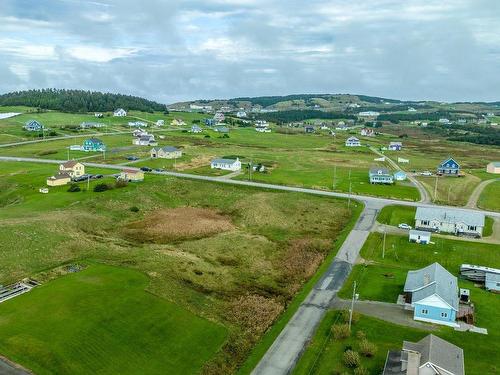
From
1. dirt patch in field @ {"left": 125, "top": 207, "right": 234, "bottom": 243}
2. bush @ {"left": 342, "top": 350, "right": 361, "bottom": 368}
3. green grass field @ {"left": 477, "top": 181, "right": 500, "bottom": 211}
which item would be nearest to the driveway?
bush @ {"left": 342, "top": 350, "right": 361, "bottom": 368}

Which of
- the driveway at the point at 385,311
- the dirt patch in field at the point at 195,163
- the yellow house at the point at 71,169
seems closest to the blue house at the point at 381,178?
the dirt patch in field at the point at 195,163

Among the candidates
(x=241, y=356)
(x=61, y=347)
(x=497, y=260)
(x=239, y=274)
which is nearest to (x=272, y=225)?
(x=239, y=274)

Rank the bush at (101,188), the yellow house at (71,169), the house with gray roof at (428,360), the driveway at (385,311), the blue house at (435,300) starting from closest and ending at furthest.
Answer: the house with gray roof at (428,360)
the driveway at (385,311)
the blue house at (435,300)
the bush at (101,188)
the yellow house at (71,169)

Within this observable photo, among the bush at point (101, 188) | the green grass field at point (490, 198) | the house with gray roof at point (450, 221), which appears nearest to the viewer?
the house with gray roof at point (450, 221)

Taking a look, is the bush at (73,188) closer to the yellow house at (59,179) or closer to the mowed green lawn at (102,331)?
the yellow house at (59,179)

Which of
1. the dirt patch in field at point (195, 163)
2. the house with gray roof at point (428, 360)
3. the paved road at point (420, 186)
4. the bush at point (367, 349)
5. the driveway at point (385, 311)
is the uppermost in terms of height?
the dirt patch in field at point (195, 163)

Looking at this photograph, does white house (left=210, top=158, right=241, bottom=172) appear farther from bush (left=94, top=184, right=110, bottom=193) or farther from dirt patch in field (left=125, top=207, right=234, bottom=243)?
bush (left=94, top=184, right=110, bottom=193)

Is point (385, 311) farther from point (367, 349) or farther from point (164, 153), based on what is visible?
point (164, 153)
